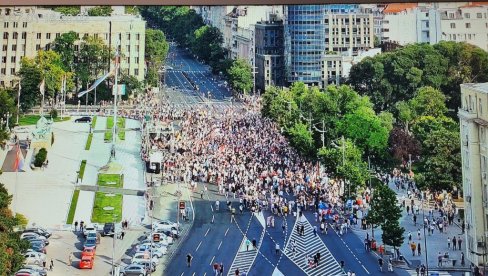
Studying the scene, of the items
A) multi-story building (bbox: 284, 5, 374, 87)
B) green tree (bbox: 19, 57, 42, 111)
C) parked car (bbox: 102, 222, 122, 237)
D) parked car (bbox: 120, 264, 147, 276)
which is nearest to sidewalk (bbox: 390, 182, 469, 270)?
multi-story building (bbox: 284, 5, 374, 87)

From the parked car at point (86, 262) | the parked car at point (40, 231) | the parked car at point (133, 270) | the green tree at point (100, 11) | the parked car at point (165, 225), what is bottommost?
the parked car at point (133, 270)

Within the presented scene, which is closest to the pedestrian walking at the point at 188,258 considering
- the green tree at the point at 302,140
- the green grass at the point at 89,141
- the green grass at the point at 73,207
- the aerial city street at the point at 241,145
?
the aerial city street at the point at 241,145

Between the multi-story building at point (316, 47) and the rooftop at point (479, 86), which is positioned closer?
the rooftop at point (479, 86)

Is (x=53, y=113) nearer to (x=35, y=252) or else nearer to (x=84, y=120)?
(x=84, y=120)

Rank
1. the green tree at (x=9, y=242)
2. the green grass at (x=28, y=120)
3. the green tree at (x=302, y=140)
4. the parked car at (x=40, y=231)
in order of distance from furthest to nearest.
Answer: the green tree at (x=302, y=140)
the green grass at (x=28, y=120)
the parked car at (x=40, y=231)
the green tree at (x=9, y=242)

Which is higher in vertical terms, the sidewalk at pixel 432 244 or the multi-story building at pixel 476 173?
the multi-story building at pixel 476 173

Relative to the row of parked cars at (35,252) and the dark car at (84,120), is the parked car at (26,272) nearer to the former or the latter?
the row of parked cars at (35,252)

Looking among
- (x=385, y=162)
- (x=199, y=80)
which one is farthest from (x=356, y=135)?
(x=199, y=80)

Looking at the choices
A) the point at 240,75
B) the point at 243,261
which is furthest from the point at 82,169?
the point at 240,75

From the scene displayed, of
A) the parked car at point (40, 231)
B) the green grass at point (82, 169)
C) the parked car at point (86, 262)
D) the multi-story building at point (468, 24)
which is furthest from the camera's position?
the green grass at point (82, 169)
